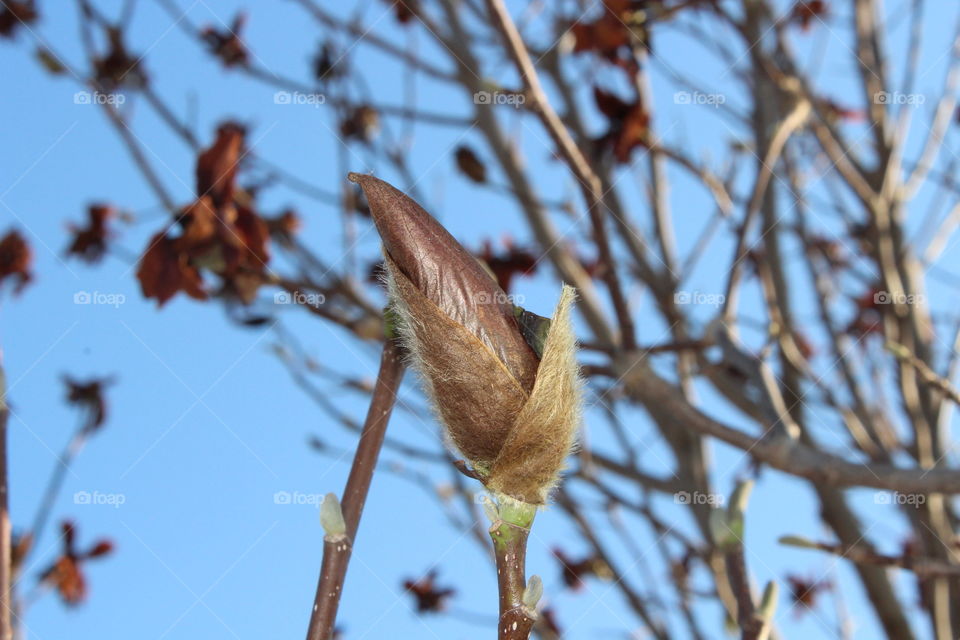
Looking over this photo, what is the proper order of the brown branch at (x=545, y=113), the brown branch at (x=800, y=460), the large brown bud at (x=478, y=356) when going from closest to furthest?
the large brown bud at (x=478, y=356) → the brown branch at (x=800, y=460) → the brown branch at (x=545, y=113)

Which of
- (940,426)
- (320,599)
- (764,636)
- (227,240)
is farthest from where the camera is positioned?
(940,426)

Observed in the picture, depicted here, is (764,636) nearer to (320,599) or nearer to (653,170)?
(320,599)

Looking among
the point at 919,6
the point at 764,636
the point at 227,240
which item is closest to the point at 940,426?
the point at 919,6

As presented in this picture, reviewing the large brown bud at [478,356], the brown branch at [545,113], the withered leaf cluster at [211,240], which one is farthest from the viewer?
the withered leaf cluster at [211,240]

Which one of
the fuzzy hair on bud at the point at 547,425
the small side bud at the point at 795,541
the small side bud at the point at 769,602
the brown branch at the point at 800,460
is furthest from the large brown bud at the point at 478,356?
the brown branch at the point at 800,460

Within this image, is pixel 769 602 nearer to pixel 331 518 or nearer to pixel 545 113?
pixel 331 518

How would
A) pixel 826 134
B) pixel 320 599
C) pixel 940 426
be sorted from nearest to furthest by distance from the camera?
pixel 320 599 → pixel 940 426 → pixel 826 134

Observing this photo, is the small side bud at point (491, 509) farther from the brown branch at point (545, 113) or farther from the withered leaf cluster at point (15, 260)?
the withered leaf cluster at point (15, 260)

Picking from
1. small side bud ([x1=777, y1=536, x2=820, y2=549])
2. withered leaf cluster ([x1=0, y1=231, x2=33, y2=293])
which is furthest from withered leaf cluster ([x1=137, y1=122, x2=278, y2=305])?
small side bud ([x1=777, y1=536, x2=820, y2=549])
